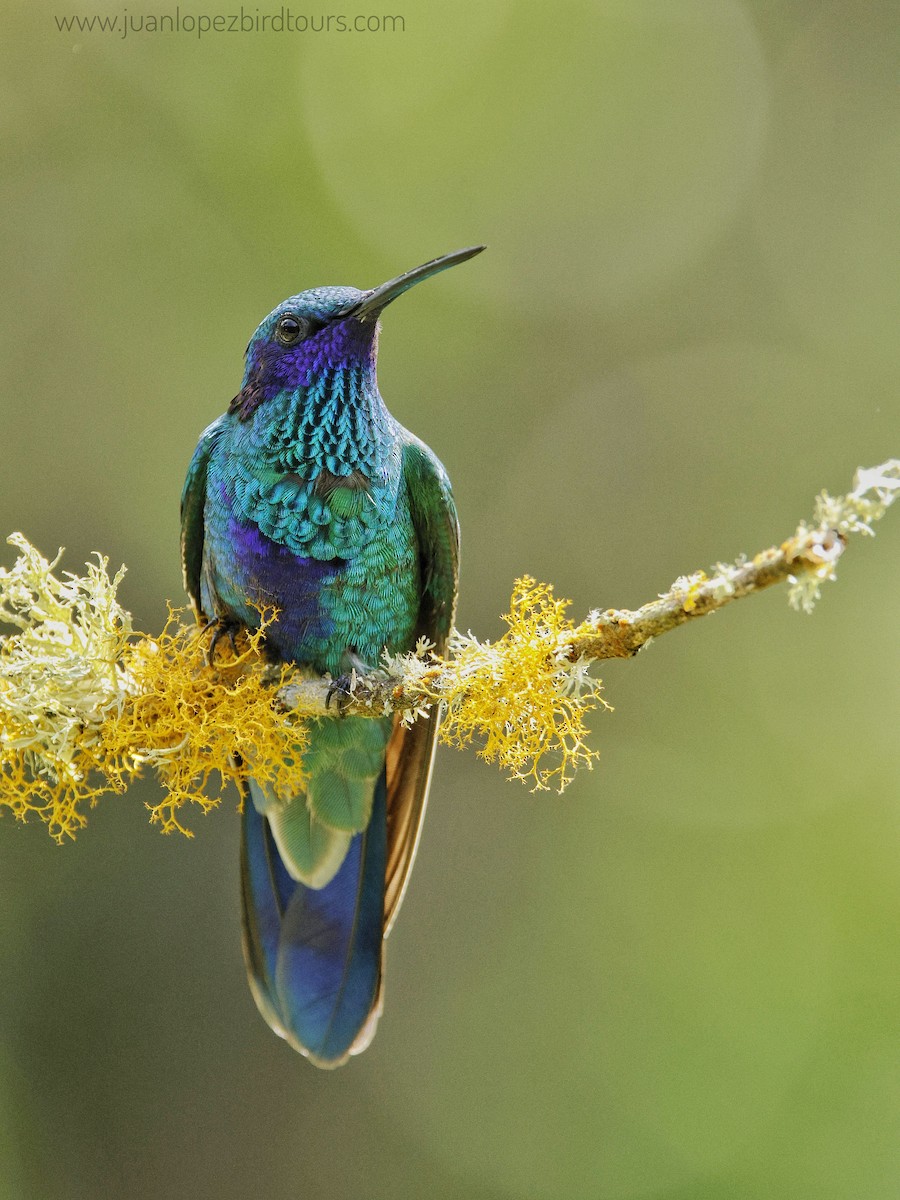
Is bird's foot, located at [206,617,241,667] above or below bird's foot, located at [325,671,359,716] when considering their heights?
above

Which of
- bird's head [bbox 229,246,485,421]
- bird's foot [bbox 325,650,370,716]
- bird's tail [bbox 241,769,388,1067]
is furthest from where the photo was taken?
A: bird's tail [bbox 241,769,388,1067]

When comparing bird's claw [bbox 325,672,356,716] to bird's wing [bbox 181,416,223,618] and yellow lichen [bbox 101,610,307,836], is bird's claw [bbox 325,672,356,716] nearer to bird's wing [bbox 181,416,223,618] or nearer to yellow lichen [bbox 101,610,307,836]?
yellow lichen [bbox 101,610,307,836]

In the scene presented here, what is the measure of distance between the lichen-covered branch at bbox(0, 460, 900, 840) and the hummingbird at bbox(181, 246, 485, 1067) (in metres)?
0.27

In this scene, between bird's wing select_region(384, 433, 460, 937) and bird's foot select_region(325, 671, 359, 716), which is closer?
bird's foot select_region(325, 671, 359, 716)

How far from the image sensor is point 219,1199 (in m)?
6.35

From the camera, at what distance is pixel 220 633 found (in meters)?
3.56

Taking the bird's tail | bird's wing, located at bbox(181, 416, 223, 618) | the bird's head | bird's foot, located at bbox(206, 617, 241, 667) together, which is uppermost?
the bird's head

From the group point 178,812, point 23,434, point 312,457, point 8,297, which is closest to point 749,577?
point 312,457

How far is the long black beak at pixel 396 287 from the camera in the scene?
11.4ft

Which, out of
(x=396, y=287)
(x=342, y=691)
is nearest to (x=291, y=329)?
(x=396, y=287)

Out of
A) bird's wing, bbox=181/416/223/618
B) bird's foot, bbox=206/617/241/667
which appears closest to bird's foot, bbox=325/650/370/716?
bird's foot, bbox=206/617/241/667

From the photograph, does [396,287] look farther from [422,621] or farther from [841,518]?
[841,518]

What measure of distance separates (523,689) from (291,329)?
5.13 ft

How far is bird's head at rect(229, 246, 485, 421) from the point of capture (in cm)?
360
